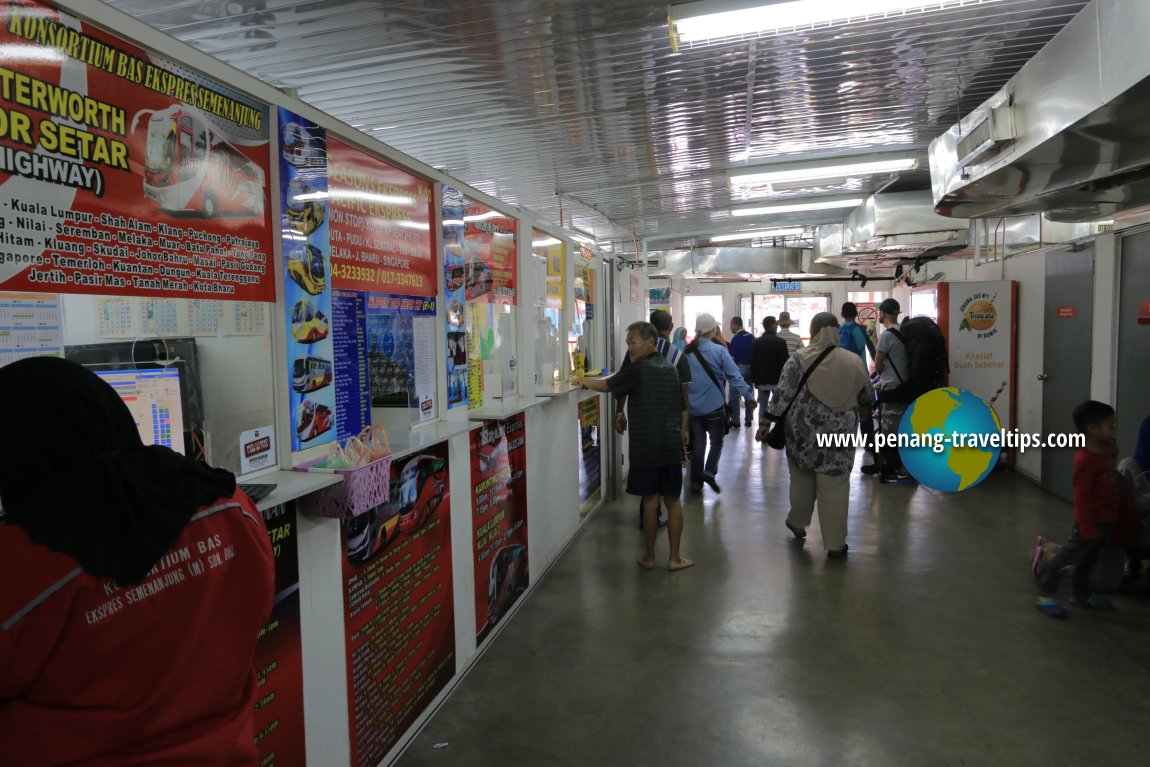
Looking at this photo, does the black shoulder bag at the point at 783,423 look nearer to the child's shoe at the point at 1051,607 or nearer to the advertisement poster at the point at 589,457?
the advertisement poster at the point at 589,457

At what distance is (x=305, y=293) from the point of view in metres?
2.27

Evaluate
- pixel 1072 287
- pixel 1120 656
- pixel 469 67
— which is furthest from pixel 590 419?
pixel 1072 287

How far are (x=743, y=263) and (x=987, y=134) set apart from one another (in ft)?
26.6

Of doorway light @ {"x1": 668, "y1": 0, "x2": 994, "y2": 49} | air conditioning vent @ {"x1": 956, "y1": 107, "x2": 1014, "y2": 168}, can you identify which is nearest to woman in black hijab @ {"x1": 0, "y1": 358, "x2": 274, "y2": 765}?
doorway light @ {"x1": 668, "y1": 0, "x2": 994, "y2": 49}

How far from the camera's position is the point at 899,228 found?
22.2 ft

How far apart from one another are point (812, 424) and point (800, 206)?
142 inches

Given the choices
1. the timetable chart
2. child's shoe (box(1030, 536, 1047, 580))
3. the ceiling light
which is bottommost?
child's shoe (box(1030, 536, 1047, 580))

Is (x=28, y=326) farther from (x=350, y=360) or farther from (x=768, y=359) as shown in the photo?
(x=768, y=359)

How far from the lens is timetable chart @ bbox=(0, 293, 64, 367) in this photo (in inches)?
56.0

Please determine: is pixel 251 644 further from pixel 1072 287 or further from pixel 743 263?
pixel 743 263

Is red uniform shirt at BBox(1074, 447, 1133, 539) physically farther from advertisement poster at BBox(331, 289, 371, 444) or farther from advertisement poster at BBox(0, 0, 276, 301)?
advertisement poster at BBox(0, 0, 276, 301)

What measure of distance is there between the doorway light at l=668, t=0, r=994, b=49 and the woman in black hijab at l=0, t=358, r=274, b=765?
8.18 feet

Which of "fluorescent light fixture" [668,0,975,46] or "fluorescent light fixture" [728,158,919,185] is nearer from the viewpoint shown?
"fluorescent light fixture" [668,0,975,46]

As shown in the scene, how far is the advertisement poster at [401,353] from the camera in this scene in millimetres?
2867
